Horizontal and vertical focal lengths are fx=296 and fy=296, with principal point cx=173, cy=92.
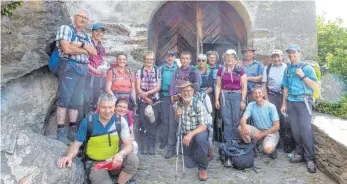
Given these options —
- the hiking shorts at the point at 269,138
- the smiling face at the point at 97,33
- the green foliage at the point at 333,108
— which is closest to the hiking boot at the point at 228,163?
the hiking shorts at the point at 269,138

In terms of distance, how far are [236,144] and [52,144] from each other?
2.34m

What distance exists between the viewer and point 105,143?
309 centimetres

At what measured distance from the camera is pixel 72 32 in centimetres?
354

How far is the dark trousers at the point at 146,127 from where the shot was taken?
4.33 m

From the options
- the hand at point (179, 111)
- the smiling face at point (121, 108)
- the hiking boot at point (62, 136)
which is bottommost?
the hiking boot at point (62, 136)

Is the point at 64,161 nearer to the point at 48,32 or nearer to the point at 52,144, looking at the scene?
the point at 52,144

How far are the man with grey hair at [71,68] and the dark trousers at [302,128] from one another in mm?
2770

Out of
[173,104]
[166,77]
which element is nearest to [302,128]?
[173,104]

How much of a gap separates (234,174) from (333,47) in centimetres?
517

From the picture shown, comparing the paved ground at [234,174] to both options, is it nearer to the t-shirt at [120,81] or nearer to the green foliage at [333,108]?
the t-shirt at [120,81]

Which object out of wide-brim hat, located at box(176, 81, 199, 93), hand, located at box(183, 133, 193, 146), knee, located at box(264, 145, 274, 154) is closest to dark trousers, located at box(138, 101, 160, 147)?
wide-brim hat, located at box(176, 81, 199, 93)

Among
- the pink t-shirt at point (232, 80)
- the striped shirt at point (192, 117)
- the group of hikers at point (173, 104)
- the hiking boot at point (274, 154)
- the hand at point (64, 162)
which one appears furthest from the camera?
the pink t-shirt at point (232, 80)

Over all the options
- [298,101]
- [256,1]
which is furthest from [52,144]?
[256,1]

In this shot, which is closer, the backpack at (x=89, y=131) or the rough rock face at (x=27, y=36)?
the backpack at (x=89, y=131)
